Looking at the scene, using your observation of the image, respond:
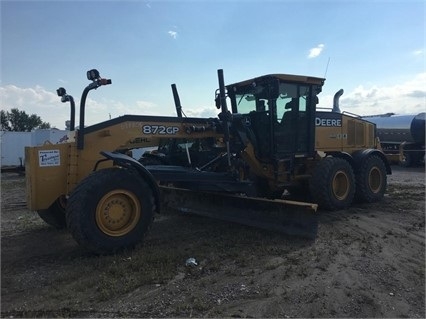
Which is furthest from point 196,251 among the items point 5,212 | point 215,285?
point 5,212

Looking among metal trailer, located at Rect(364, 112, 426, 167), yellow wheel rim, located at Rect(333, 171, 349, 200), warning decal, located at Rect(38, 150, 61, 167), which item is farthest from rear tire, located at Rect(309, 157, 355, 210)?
metal trailer, located at Rect(364, 112, 426, 167)

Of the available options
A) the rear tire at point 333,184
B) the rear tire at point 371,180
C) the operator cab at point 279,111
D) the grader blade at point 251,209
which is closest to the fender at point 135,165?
the grader blade at point 251,209

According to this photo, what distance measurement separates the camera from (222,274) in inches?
194

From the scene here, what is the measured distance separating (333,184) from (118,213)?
16.2 ft

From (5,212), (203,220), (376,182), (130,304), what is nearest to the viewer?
(130,304)

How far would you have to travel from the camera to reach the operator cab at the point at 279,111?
8203 mm

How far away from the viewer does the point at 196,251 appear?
19.0ft

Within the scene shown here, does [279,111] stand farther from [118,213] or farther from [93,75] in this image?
[118,213]

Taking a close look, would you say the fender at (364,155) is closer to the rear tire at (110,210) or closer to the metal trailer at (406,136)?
the rear tire at (110,210)

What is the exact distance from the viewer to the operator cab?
8203 mm

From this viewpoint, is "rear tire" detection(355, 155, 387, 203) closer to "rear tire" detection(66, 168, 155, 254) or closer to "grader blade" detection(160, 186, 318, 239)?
"grader blade" detection(160, 186, 318, 239)

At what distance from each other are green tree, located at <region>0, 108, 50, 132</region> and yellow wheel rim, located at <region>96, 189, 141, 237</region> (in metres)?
54.2

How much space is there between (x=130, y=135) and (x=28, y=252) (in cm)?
214

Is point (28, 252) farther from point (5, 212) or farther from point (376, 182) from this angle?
point (376, 182)
